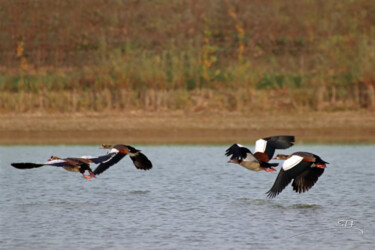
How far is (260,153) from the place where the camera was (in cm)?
1237

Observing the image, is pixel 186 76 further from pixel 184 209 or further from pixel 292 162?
pixel 292 162

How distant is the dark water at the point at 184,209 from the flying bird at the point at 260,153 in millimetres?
639

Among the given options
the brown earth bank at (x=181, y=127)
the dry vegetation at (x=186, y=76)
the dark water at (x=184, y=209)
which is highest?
the dry vegetation at (x=186, y=76)

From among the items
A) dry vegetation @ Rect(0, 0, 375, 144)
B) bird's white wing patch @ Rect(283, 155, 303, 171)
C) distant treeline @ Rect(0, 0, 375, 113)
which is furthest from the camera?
distant treeline @ Rect(0, 0, 375, 113)

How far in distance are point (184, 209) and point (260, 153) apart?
1.40 meters

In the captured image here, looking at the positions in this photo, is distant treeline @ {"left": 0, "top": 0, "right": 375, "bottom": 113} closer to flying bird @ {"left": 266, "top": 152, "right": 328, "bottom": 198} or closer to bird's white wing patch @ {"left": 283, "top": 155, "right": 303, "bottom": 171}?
flying bird @ {"left": 266, "top": 152, "right": 328, "bottom": 198}

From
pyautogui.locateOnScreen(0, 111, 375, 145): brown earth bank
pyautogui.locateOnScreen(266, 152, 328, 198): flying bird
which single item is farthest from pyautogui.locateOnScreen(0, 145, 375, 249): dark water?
pyautogui.locateOnScreen(0, 111, 375, 145): brown earth bank

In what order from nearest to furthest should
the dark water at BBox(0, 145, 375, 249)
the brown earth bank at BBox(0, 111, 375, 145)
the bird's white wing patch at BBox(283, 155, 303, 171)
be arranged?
1. the dark water at BBox(0, 145, 375, 249)
2. the bird's white wing patch at BBox(283, 155, 303, 171)
3. the brown earth bank at BBox(0, 111, 375, 145)

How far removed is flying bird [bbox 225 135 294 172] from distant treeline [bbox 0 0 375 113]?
13.6 metres

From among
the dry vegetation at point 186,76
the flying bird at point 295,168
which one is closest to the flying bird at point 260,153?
the flying bird at point 295,168

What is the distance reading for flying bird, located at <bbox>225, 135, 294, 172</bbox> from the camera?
12.0m

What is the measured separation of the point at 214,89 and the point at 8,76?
757cm

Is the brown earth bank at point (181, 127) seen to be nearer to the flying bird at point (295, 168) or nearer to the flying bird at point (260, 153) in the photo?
the flying bird at point (260, 153)

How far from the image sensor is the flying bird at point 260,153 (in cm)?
1196
